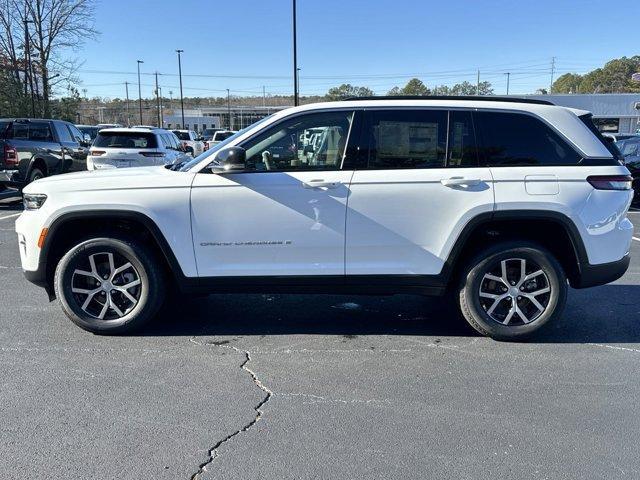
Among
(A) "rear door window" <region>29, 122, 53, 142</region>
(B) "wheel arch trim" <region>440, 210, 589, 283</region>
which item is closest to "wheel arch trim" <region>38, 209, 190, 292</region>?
(B) "wheel arch trim" <region>440, 210, 589, 283</region>

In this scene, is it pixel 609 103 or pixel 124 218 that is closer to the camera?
pixel 124 218

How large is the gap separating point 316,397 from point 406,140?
213 centimetres

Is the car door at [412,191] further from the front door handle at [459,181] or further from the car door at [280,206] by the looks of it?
the car door at [280,206]

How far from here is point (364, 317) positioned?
521 cm

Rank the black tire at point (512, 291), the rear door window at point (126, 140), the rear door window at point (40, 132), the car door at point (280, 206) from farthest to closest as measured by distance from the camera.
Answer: the rear door window at point (126, 140), the rear door window at point (40, 132), the black tire at point (512, 291), the car door at point (280, 206)

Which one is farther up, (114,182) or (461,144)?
(461,144)

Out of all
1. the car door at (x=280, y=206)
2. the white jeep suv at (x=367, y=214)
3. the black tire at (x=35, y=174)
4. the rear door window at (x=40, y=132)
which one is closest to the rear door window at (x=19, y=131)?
the rear door window at (x=40, y=132)

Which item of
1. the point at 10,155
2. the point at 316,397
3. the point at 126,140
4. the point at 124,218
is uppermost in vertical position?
the point at 126,140

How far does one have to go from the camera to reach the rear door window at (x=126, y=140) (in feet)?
43.8

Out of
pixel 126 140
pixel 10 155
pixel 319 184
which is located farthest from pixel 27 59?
pixel 319 184

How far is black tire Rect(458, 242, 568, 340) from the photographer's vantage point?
14.6ft

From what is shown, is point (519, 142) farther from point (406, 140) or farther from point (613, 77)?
point (613, 77)

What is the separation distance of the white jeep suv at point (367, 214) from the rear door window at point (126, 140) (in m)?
9.28

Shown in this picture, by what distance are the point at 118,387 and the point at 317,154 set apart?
2268 mm
